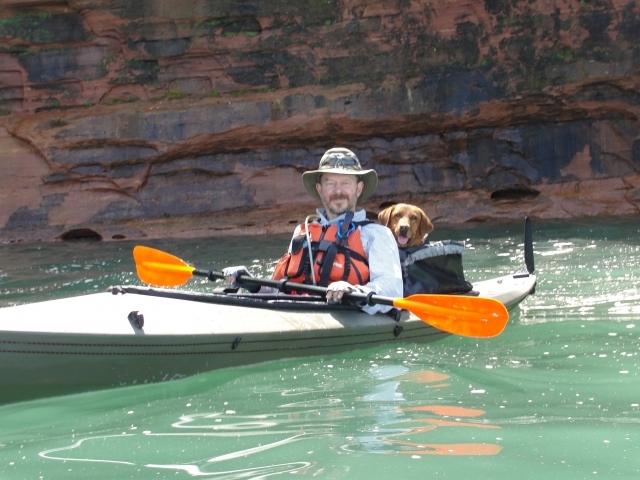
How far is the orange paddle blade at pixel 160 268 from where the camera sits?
5027 mm

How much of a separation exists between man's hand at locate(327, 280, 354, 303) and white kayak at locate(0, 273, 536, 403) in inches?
8.3

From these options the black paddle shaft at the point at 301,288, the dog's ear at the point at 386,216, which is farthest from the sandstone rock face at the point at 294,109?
the black paddle shaft at the point at 301,288

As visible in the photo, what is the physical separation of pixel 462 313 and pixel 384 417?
107cm

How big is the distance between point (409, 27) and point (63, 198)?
229 inches

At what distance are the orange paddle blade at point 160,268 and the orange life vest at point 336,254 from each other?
0.91m

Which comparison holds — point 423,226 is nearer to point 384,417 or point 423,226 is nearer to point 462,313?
point 462,313

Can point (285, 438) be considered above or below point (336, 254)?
below

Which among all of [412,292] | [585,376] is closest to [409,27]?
[412,292]

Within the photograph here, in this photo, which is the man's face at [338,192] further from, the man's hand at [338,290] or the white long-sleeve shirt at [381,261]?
the man's hand at [338,290]

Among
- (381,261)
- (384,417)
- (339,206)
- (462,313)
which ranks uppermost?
(339,206)

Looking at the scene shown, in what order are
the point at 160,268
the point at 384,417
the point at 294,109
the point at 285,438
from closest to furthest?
the point at 285,438 → the point at 384,417 → the point at 160,268 → the point at 294,109

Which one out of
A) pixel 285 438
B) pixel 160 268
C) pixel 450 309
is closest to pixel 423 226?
pixel 450 309

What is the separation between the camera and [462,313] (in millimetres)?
3979

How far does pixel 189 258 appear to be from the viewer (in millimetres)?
Answer: 9180
